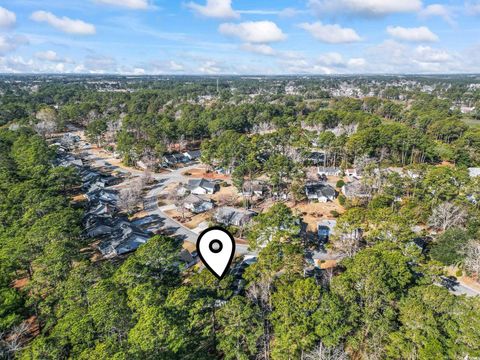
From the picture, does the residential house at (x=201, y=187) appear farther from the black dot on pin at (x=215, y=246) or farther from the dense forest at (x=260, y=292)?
the black dot on pin at (x=215, y=246)

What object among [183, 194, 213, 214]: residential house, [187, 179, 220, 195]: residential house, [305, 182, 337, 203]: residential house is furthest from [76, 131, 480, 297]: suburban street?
[305, 182, 337, 203]: residential house

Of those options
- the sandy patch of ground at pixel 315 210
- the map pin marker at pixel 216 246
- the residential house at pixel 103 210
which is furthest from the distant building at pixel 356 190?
the residential house at pixel 103 210

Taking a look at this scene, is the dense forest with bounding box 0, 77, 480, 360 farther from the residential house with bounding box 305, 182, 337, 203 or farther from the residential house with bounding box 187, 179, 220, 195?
the residential house with bounding box 187, 179, 220, 195

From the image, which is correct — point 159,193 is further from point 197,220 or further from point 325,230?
point 325,230

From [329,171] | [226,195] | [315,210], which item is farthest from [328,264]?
[329,171]

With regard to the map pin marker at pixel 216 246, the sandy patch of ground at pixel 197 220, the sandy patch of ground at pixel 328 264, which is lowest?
the sandy patch of ground at pixel 197 220
